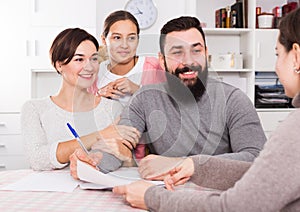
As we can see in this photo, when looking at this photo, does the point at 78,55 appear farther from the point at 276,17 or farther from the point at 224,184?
the point at 276,17

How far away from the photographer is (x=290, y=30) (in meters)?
0.88

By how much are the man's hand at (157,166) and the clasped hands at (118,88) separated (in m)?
0.23

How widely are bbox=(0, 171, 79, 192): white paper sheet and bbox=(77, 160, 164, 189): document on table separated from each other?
37 mm

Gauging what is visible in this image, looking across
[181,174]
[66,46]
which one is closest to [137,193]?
[181,174]

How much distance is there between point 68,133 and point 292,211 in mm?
999

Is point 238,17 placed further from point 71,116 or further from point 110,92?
point 110,92

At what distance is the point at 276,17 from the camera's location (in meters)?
3.39

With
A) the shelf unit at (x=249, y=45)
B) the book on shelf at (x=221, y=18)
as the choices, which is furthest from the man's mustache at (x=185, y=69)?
the book on shelf at (x=221, y=18)

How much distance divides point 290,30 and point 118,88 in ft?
1.88

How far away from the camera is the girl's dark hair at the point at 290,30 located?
87 centimetres

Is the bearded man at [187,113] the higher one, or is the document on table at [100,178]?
the bearded man at [187,113]

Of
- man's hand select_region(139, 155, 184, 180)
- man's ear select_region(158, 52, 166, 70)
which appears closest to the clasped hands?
man's ear select_region(158, 52, 166, 70)

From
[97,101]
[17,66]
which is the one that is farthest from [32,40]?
[97,101]

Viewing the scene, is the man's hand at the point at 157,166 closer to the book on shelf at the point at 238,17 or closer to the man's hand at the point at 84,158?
the man's hand at the point at 84,158
